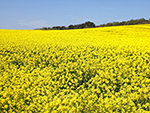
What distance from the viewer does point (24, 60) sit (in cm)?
1216

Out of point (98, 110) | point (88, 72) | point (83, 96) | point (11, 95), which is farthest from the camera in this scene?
point (88, 72)

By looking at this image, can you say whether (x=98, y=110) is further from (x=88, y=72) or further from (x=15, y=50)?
(x=15, y=50)

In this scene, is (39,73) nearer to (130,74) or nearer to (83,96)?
(83,96)

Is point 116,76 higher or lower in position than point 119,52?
lower

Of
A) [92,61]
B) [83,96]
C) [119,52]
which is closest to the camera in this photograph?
[83,96]

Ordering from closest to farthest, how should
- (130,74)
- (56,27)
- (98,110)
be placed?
(98,110), (130,74), (56,27)

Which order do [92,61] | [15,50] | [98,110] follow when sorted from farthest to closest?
[15,50] < [92,61] < [98,110]

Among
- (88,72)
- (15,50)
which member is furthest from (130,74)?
(15,50)

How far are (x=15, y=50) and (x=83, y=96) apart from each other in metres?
10.1

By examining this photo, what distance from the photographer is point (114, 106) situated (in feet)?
18.4

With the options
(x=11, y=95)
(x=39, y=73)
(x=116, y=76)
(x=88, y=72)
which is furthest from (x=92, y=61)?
(x=11, y=95)

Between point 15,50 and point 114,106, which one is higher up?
point 15,50

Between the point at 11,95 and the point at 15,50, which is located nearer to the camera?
the point at 11,95

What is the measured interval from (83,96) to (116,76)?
11.1 feet
